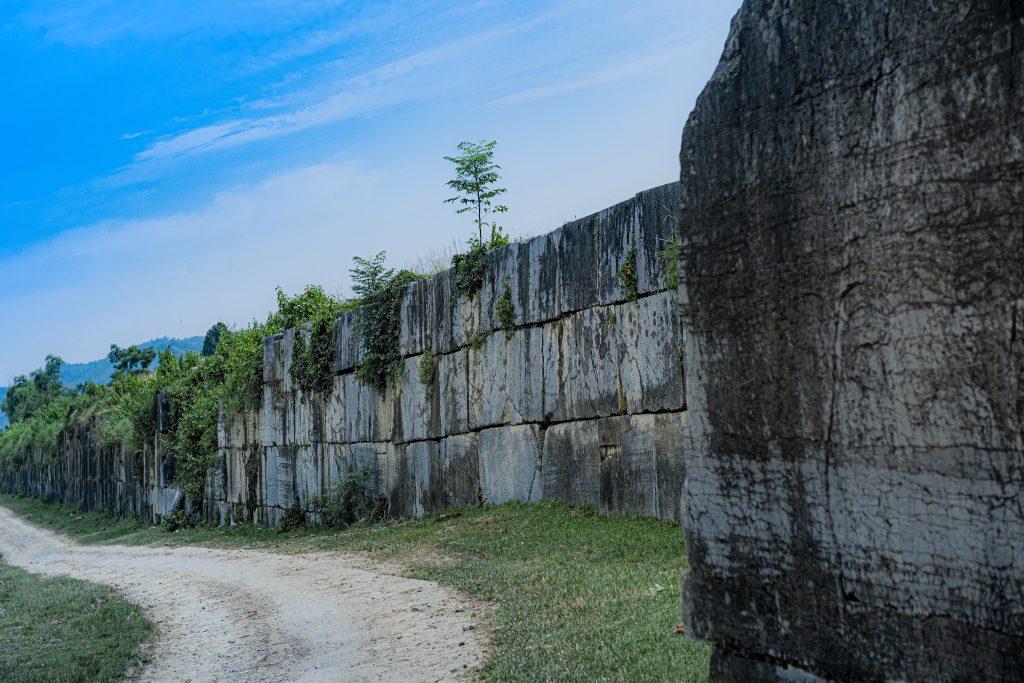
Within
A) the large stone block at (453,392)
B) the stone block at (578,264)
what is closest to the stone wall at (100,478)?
the large stone block at (453,392)

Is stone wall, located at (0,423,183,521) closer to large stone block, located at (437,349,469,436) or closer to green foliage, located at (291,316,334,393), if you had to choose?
green foliage, located at (291,316,334,393)

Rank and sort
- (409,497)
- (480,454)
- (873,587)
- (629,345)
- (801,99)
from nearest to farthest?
1. (873,587)
2. (801,99)
3. (629,345)
4. (480,454)
5. (409,497)

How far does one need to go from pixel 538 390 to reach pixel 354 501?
5.21 metres

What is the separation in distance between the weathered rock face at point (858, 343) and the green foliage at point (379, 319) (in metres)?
11.3

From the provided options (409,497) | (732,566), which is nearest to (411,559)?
(409,497)

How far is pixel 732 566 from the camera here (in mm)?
2961

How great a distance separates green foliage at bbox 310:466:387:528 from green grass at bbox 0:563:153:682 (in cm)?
457

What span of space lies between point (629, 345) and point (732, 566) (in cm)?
670

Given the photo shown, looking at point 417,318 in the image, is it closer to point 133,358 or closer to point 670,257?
point 670,257

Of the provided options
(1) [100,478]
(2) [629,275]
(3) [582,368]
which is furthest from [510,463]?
(1) [100,478]

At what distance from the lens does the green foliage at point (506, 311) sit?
37.7 feet

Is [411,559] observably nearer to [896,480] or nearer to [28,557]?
[896,480]

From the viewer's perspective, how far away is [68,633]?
25.2 feet

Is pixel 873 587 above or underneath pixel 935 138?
underneath
